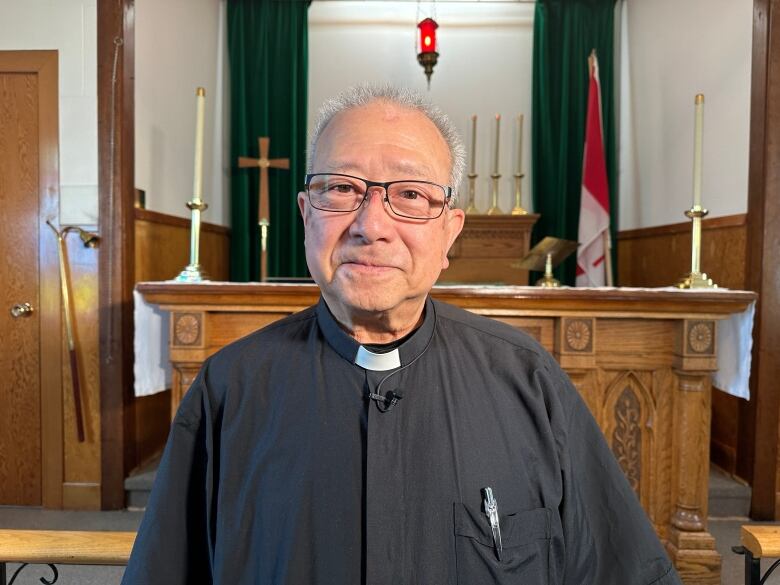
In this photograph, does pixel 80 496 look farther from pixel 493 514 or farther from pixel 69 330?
pixel 493 514

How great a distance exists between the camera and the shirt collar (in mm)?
1054

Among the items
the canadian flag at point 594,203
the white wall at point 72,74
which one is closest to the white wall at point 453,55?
the canadian flag at point 594,203

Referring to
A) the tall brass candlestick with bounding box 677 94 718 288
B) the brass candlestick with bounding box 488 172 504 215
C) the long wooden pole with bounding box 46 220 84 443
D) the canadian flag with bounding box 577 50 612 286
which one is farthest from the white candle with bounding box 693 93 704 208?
the long wooden pole with bounding box 46 220 84 443

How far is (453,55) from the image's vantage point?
5.24 metres

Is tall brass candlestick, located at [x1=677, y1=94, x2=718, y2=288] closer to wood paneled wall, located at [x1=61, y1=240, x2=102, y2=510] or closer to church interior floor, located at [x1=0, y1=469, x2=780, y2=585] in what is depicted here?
church interior floor, located at [x1=0, y1=469, x2=780, y2=585]

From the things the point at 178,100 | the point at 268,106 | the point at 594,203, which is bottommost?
the point at 594,203

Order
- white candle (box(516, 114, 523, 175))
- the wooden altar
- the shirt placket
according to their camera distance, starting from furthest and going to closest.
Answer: white candle (box(516, 114, 523, 175))
the wooden altar
the shirt placket

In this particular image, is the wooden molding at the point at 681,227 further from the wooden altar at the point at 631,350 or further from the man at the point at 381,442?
the man at the point at 381,442

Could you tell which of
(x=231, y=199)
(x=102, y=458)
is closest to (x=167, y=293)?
(x=102, y=458)

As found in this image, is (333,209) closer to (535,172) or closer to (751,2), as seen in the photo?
(751,2)

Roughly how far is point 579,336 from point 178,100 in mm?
3143

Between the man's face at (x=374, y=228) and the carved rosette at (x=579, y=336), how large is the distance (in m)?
1.56

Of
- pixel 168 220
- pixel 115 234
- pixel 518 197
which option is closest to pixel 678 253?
pixel 518 197

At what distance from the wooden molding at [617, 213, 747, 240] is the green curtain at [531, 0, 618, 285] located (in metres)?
0.16
